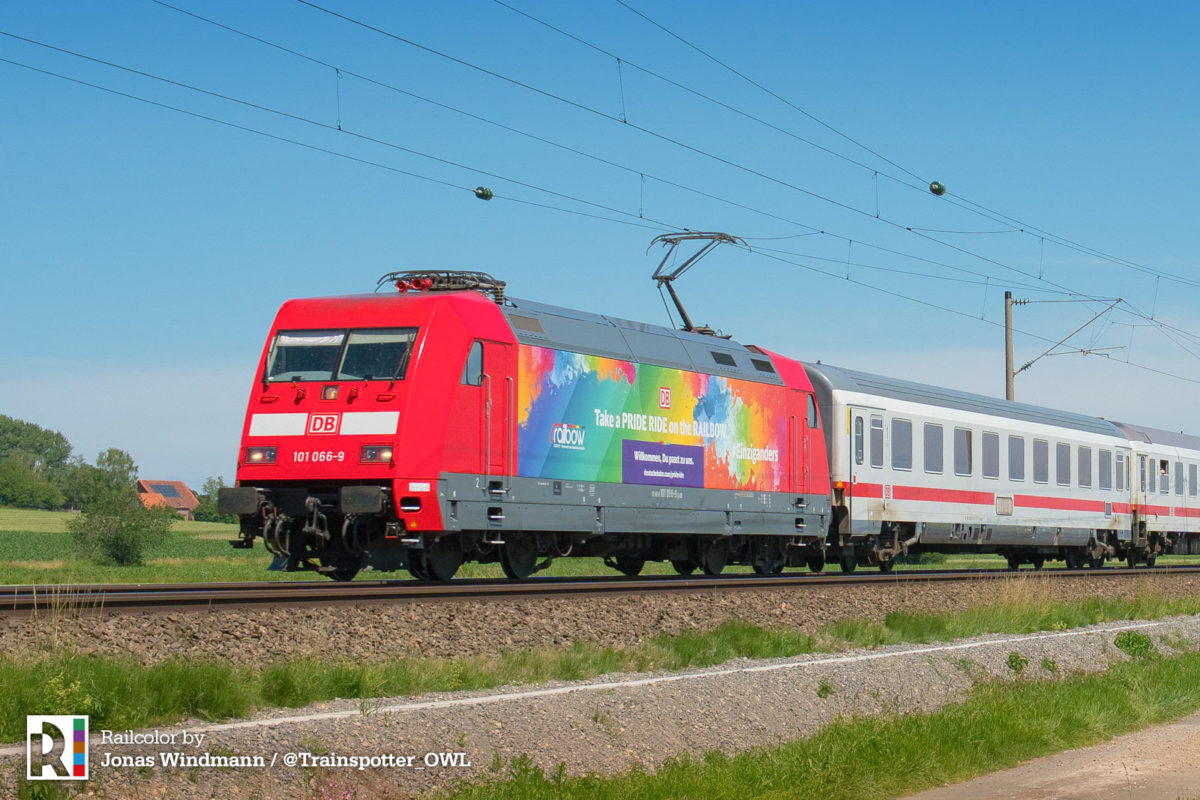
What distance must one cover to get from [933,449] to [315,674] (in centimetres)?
1997

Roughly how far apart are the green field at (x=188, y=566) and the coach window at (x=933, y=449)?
558 cm

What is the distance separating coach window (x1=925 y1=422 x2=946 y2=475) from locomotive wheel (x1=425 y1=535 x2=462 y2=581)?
1293 centimetres

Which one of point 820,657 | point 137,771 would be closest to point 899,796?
point 820,657

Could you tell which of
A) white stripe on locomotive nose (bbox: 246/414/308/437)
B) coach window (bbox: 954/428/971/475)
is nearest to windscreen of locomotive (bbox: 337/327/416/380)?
white stripe on locomotive nose (bbox: 246/414/308/437)

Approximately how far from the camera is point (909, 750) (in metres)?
10.6

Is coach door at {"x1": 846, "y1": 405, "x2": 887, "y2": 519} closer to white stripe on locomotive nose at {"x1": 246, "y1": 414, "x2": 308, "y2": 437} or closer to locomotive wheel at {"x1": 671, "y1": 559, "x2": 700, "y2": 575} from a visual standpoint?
locomotive wheel at {"x1": 671, "y1": 559, "x2": 700, "y2": 575}

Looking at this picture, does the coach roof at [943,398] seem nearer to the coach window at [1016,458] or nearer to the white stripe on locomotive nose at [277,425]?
the coach window at [1016,458]

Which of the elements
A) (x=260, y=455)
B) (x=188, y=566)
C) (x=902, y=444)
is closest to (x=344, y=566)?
(x=260, y=455)

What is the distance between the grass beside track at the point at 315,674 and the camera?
26.8 ft

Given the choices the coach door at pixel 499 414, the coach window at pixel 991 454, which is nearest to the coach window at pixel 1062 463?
the coach window at pixel 991 454

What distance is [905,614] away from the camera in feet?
58.9

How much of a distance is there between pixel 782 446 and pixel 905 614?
20.7ft

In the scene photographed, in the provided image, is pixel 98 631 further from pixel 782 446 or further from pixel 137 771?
pixel 782 446

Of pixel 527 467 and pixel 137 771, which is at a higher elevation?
pixel 527 467
